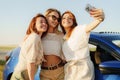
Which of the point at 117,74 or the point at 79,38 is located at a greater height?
the point at 79,38

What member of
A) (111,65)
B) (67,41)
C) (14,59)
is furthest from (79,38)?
(14,59)

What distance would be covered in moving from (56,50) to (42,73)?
0.36m

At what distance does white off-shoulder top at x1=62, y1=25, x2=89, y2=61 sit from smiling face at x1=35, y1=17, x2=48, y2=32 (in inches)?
15.5

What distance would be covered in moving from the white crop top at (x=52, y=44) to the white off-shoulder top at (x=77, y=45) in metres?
0.08

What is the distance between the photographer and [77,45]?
5.21 meters

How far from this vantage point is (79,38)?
17.1ft

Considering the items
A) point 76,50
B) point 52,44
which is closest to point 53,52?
point 52,44

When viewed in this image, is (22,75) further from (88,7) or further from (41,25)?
(88,7)

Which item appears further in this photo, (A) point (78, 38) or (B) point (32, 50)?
(A) point (78, 38)

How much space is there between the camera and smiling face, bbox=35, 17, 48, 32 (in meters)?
5.07

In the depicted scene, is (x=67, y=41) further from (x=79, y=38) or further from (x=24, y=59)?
(x=24, y=59)

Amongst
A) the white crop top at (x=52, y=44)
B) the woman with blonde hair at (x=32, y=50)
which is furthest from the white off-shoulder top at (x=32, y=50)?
the white crop top at (x=52, y=44)

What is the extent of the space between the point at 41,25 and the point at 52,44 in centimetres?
30

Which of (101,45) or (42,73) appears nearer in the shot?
(42,73)
